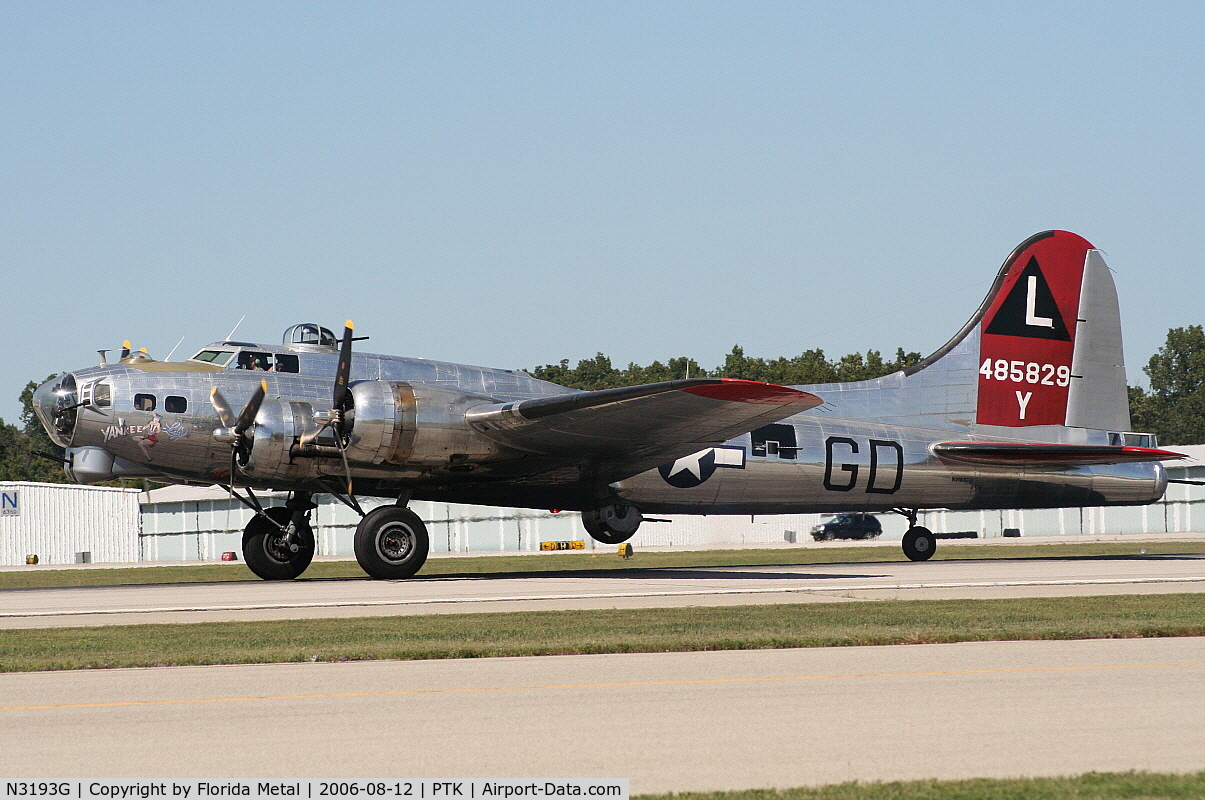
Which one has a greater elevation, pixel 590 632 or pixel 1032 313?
pixel 1032 313

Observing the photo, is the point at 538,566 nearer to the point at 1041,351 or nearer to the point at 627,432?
the point at 627,432

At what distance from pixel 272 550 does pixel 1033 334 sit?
1885 centimetres

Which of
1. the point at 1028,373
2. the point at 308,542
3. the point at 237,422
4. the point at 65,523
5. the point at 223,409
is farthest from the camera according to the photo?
the point at 65,523

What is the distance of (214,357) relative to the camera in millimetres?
22219

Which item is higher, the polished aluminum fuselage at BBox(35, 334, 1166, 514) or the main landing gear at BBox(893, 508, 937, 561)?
the polished aluminum fuselage at BBox(35, 334, 1166, 514)

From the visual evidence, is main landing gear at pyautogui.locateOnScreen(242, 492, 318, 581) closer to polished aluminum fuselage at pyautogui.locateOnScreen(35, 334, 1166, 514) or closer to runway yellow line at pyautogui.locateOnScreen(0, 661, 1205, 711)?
polished aluminum fuselage at pyautogui.locateOnScreen(35, 334, 1166, 514)

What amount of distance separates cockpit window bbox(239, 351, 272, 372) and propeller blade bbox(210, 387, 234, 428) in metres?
1.08

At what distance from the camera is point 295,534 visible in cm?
2388

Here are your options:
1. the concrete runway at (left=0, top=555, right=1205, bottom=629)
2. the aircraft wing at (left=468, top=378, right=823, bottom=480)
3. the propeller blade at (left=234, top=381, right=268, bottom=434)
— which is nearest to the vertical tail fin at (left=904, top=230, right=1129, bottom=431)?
the concrete runway at (left=0, top=555, right=1205, bottom=629)

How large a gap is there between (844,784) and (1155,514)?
203 feet

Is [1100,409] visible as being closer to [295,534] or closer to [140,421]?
[295,534]

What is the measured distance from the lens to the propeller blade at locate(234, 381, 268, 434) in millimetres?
20750

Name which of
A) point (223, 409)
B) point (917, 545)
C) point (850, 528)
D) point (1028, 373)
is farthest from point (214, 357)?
point (850, 528)

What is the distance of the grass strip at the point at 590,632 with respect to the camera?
10766 mm
